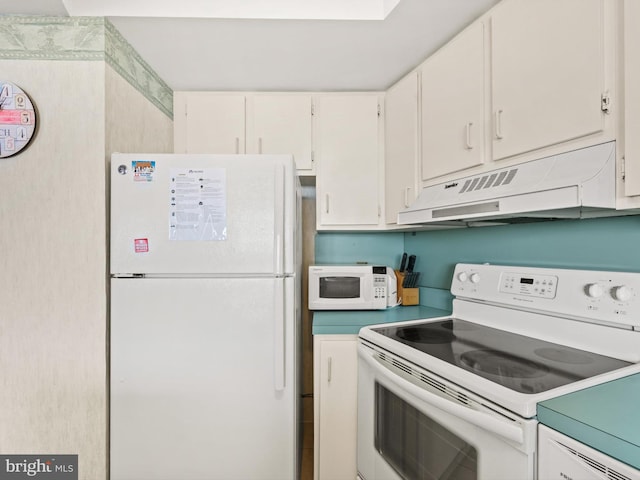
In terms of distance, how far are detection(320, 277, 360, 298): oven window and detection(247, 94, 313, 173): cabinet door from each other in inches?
28.3

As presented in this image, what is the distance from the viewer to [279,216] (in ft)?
4.26

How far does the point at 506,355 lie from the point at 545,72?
100 centimetres

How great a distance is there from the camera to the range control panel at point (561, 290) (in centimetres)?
98

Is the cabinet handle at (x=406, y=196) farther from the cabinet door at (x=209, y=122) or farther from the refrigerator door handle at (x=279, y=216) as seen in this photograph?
the cabinet door at (x=209, y=122)

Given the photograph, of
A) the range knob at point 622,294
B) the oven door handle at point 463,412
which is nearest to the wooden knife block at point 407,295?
the oven door handle at point 463,412

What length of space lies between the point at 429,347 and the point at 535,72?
3.52 feet

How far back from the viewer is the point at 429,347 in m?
1.16

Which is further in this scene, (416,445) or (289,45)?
(289,45)

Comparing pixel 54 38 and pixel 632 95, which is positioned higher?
pixel 54 38

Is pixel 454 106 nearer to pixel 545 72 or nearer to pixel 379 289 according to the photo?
pixel 545 72

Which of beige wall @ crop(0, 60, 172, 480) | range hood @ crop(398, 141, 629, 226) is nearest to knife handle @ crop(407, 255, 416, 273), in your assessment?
range hood @ crop(398, 141, 629, 226)

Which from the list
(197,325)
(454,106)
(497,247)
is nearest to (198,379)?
(197,325)

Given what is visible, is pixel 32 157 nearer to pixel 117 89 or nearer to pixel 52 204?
pixel 52 204

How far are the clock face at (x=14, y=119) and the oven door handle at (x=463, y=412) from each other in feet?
5.80
